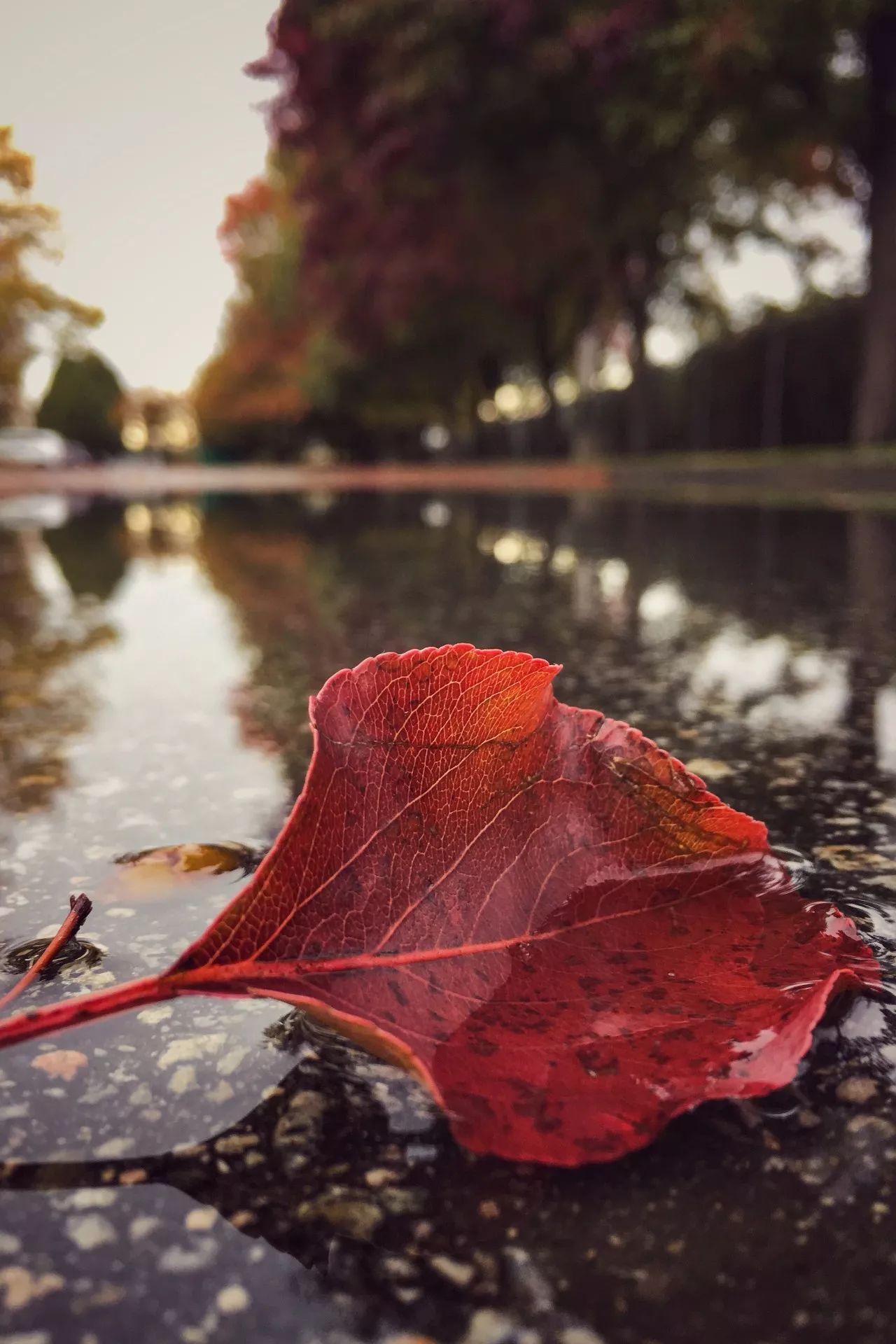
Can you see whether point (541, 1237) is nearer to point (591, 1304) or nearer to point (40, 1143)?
point (591, 1304)

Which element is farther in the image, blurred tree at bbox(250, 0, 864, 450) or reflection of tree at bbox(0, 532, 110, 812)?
blurred tree at bbox(250, 0, 864, 450)

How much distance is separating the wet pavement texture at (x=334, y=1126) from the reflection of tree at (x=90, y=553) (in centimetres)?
172

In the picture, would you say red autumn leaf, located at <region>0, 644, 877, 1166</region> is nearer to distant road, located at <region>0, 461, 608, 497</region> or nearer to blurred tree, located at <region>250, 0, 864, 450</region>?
blurred tree, located at <region>250, 0, 864, 450</region>

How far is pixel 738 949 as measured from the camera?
2.08 ft

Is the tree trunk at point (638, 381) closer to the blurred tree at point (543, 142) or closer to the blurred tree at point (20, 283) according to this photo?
the blurred tree at point (543, 142)

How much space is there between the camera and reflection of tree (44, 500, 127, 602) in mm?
3684

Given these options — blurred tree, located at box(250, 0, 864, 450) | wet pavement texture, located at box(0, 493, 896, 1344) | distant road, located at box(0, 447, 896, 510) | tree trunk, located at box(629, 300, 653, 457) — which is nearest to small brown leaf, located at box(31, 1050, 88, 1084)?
wet pavement texture, located at box(0, 493, 896, 1344)

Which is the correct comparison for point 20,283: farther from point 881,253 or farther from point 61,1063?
point 881,253

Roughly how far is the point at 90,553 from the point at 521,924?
16.0 ft

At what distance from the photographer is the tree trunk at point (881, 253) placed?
28.4ft

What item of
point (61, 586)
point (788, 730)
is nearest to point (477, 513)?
point (61, 586)

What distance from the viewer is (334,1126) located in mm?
544

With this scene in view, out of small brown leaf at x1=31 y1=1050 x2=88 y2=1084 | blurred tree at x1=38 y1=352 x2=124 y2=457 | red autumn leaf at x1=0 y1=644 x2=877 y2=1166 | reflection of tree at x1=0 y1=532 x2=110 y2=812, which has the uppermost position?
blurred tree at x1=38 y1=352 x2=124 y2=457

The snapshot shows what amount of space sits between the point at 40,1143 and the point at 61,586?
330cm
